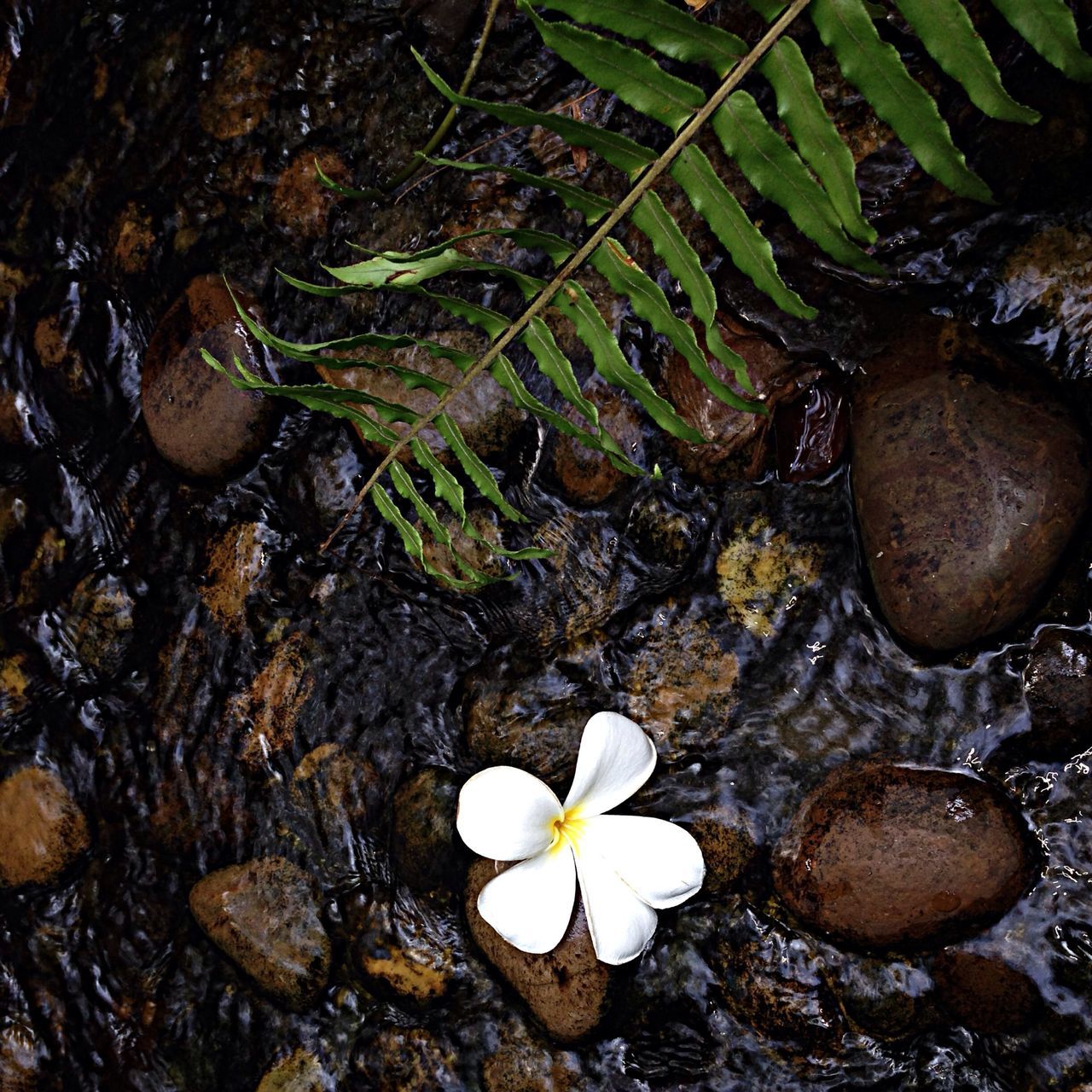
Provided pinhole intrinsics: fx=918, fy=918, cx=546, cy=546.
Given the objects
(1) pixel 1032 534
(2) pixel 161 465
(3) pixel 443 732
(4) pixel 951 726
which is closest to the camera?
(1) pixel 1032 534

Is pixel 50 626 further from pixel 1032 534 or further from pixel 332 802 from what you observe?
pixel 1032 534

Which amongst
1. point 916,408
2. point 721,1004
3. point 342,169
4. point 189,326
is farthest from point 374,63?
point 721,1004

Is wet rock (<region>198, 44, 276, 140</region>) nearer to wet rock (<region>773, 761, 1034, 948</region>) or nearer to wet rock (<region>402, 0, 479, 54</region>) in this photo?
wet rock (<region>402, 0, 479, 54</region>)

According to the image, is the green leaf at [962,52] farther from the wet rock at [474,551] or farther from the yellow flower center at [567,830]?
the yellow flower center at [567,830]

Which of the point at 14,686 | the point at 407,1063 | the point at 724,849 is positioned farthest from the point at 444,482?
the point at 14,686

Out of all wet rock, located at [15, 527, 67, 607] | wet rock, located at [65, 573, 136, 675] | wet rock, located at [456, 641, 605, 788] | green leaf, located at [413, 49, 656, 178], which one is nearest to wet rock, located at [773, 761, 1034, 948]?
wet rock, located at [456, 641, 605, 788]

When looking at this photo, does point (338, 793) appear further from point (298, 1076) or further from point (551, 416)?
point (551, 416)

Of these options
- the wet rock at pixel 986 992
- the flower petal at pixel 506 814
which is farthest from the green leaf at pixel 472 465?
the wet rock at pixel 986 992
